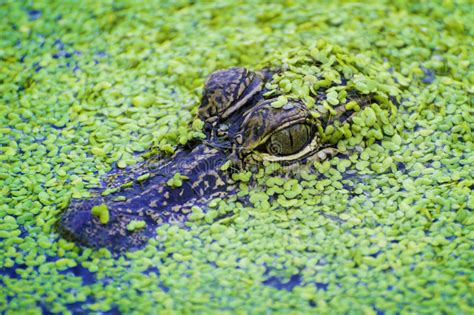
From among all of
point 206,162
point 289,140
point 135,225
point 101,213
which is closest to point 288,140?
point 289,140

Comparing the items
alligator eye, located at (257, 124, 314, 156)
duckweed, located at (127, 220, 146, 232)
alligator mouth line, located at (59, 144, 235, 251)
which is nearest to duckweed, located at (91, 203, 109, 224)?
alligator mouth line, located at (59, 144, 235, 251)

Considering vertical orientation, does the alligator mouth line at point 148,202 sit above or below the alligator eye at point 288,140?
below

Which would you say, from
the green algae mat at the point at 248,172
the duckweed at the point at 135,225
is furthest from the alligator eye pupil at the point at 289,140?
the duckweed at the point at 135,225

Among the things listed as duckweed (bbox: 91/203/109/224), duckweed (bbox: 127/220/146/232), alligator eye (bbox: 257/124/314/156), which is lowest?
duckweed (bbox: 127/220/146/232)

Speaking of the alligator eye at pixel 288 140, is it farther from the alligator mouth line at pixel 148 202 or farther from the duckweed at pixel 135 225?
the duckweed at pixel 135 225

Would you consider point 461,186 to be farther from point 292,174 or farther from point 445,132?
point 292,174

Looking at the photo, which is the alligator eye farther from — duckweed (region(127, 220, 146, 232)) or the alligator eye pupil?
duckweed (region(127, 220, 146, 232))

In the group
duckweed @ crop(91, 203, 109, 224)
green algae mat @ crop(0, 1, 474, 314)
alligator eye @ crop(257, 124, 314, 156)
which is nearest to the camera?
green algae mat @ crop(0, 1, 474, 314)
